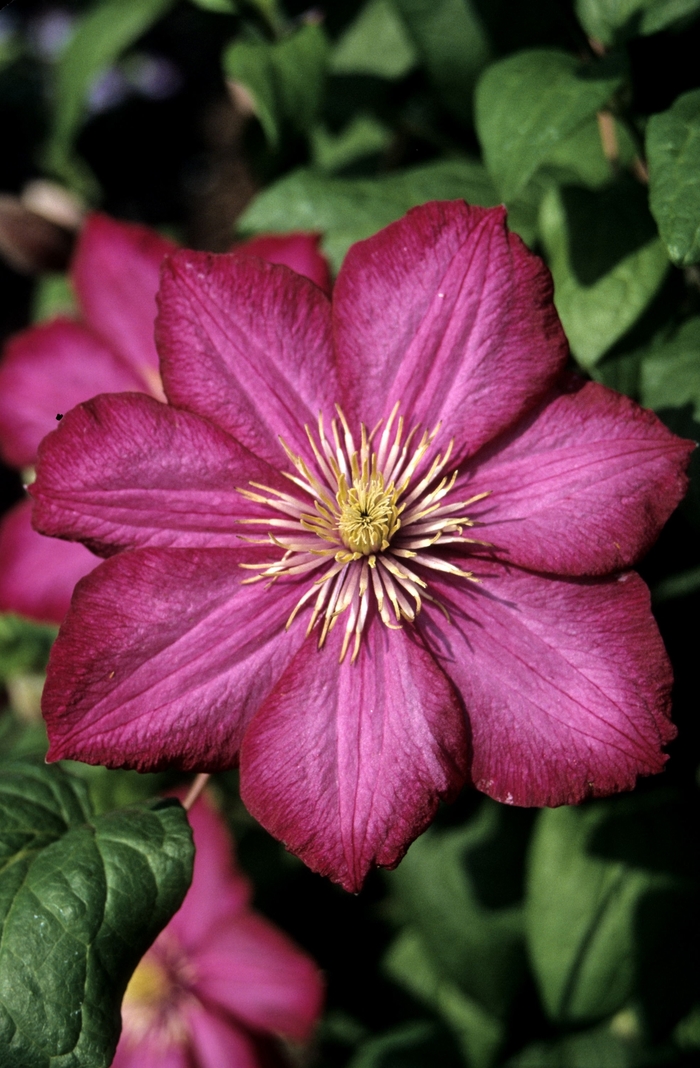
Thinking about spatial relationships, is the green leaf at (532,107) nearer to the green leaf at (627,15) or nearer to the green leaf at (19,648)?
the green leaf at (627,15)

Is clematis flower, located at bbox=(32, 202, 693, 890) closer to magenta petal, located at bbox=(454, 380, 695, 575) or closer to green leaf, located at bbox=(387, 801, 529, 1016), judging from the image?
magenta petal, located at bbox=(454, 380, 695, 575)

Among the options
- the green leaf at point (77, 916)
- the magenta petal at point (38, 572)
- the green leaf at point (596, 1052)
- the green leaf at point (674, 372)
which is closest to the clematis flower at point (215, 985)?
the green leaf at point (596, 1052)

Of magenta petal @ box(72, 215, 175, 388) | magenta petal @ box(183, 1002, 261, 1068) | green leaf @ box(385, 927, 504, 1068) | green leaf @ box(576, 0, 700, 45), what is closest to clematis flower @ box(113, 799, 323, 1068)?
magenta petal @ box(183, 1002, 261, 1068)

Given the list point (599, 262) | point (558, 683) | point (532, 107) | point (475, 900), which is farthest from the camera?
point (475, 900)


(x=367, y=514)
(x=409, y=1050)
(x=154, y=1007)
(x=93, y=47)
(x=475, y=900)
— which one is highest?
(x=93, y=47)

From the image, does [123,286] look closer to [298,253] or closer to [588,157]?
[298,253]

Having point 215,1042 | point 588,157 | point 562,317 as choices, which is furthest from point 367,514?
point 215,1042

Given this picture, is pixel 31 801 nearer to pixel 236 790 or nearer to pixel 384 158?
pixel 236 790
